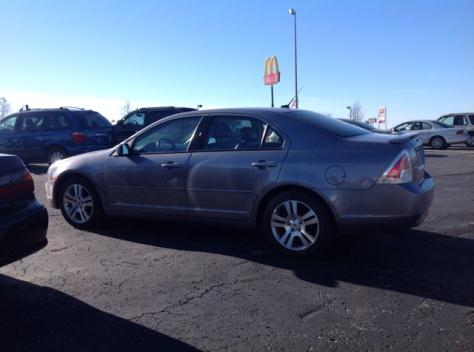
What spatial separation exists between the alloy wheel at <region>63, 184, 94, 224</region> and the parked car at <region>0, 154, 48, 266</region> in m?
2.03

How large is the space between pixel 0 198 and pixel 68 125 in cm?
1002

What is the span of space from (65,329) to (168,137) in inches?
115

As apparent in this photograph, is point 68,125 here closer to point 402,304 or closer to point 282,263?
point 282,263

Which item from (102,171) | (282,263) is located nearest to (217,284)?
(282,263)

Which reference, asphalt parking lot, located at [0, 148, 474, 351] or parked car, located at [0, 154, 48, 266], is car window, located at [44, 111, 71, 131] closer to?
asphalt parking lot, located at [0, 148, 474, 351]

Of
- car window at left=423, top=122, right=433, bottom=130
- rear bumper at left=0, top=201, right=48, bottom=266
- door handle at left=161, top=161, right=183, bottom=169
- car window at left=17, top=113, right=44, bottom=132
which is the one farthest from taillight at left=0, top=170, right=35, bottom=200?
car window at left=423, top=122, right=433, bottom=130

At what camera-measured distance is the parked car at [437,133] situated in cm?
2419

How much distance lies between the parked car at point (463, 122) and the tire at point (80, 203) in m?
22.9

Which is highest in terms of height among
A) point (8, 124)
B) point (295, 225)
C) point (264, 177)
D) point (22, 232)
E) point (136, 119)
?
point (136, 119)

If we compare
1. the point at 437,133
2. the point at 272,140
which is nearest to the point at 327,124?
the point at 272,140

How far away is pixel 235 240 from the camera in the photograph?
5.54 meters

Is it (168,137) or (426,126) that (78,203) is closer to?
(168,137)

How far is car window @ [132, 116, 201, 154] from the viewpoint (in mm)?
5582

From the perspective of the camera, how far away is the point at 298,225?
479 centimetres
